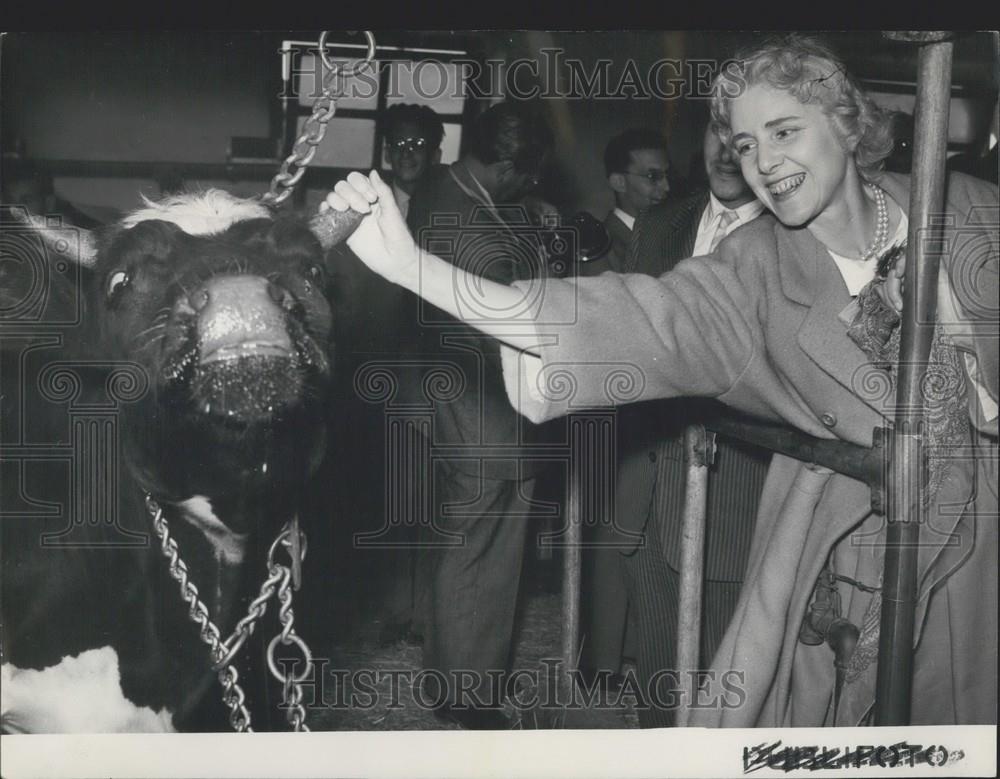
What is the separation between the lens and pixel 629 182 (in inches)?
49.0

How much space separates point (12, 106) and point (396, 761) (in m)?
0.96

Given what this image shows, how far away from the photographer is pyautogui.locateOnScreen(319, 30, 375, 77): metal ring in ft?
3.98

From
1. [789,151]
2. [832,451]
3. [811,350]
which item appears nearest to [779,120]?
[789,151]

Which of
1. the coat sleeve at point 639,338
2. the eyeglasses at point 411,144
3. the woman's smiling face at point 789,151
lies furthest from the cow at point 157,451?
the woman's smiling face at point 789,151

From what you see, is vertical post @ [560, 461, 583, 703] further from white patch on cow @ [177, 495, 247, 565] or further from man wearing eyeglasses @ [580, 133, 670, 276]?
white patch on cow @ [177, 495, 247, 565]

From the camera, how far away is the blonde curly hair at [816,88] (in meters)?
1.17

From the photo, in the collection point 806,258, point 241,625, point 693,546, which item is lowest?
point 241,625

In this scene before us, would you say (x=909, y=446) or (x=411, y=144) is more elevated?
(x=411, y=144)

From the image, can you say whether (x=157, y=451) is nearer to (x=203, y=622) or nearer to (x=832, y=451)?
(x=203, y=622)

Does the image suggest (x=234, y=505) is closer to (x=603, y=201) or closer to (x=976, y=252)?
(x=603, y=201)

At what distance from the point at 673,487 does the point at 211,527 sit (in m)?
0.61

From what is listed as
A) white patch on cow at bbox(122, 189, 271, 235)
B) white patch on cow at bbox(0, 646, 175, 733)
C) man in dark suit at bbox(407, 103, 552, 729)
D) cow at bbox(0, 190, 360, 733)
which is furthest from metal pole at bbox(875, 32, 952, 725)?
white patch on cow at bbox(0, 646, 175, 733)

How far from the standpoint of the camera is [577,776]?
1.26m

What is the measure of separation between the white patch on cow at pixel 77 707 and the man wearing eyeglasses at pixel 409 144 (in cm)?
71
